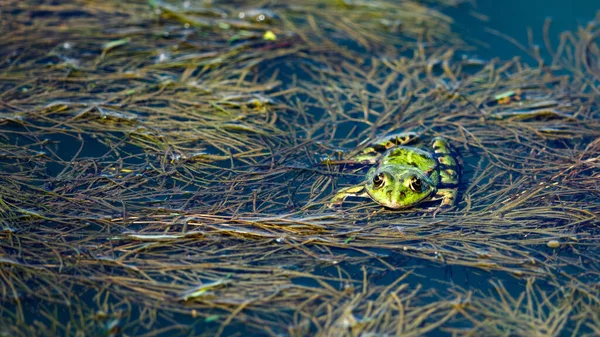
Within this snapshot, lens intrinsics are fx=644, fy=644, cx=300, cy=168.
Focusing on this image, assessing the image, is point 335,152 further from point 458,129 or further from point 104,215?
point 104,215

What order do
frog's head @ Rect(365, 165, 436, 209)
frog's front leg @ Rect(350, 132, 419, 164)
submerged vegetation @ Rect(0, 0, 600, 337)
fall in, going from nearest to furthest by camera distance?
submerged vegetation @ Rect(0, 0, 600, 337) → frog's head @ Rect(365, 165, 436, 209) → frog's front leg @ Rect(350, 132, 419, 164)

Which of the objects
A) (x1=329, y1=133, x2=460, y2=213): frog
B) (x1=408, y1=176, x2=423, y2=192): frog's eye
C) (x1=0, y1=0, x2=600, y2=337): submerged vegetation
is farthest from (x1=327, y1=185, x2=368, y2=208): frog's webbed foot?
(x1=408, y1=176, x2=423, y2=192): frog's eye

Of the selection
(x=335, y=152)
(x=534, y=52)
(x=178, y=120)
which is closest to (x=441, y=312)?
(x=335, y=152)

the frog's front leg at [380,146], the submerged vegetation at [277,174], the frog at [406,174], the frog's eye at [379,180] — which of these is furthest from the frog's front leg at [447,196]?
the frog's front leg at [380,146]

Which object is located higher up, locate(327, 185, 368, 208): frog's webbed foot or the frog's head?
the frog's head

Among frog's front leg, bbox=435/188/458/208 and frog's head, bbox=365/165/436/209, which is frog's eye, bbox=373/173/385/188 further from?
frog's front leg, bbox=435/188/458/208

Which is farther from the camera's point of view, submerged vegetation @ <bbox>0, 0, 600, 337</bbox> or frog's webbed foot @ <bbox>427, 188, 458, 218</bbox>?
frog's webbed foot @ <bbox>427, 188, 458, 218</bbox>

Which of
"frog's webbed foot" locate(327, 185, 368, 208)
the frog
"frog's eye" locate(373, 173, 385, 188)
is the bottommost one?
"frog's webbed foot" locate(327, 185, 368, 208)

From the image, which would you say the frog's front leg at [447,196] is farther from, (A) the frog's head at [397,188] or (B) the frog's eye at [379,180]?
(B) the frog's eye at [379,180]
